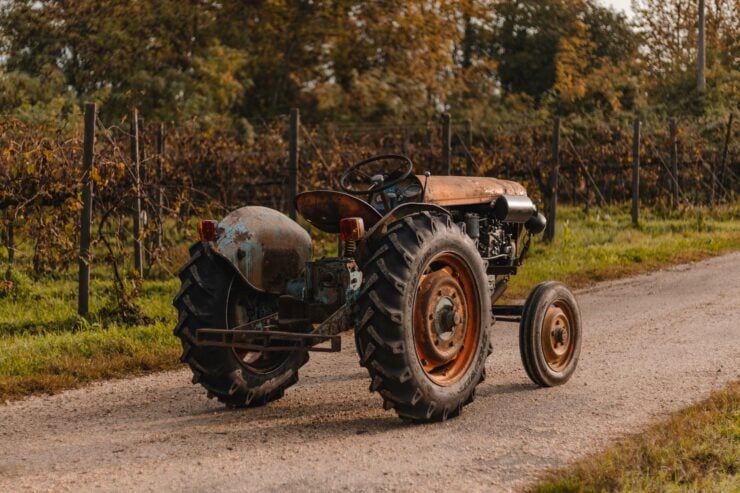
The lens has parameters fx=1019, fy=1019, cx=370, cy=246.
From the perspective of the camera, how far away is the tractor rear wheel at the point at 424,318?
5.94m

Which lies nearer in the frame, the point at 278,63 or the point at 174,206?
the point at 174,206

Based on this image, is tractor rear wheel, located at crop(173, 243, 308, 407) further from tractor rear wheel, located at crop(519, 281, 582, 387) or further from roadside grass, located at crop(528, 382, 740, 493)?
roadside grass, located at crop(528, 382, 740, 493)

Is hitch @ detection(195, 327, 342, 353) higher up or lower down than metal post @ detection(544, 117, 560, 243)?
lower down

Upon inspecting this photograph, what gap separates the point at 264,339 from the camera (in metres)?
6.29

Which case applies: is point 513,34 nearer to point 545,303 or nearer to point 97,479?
point 545,303

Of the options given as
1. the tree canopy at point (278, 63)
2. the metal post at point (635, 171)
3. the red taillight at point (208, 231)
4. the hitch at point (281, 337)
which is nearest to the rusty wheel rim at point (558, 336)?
the hitch at point (281, 337)

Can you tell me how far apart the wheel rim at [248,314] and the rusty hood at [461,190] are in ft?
4.40

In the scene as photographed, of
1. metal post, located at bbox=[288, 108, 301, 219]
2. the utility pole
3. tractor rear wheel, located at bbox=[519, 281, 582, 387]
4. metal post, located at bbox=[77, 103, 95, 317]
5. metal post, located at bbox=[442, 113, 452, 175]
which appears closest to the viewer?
tractor rear wheel, located at bbox=[519, 281, 582, 387]

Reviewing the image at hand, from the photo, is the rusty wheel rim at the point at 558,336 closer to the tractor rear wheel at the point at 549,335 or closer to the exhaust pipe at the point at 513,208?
the tractor rear wheel at the point at 549,335

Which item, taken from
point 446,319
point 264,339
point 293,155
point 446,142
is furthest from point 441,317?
point 446,142

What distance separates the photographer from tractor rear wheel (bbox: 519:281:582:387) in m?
7.12

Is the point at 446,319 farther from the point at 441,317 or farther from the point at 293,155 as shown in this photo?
the point at 293,155

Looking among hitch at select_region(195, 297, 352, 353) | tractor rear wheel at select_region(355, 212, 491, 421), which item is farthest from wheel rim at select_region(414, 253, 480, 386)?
hitch at select_region(195, 297, 352, 353)

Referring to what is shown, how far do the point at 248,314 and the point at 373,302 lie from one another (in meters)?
1.30
